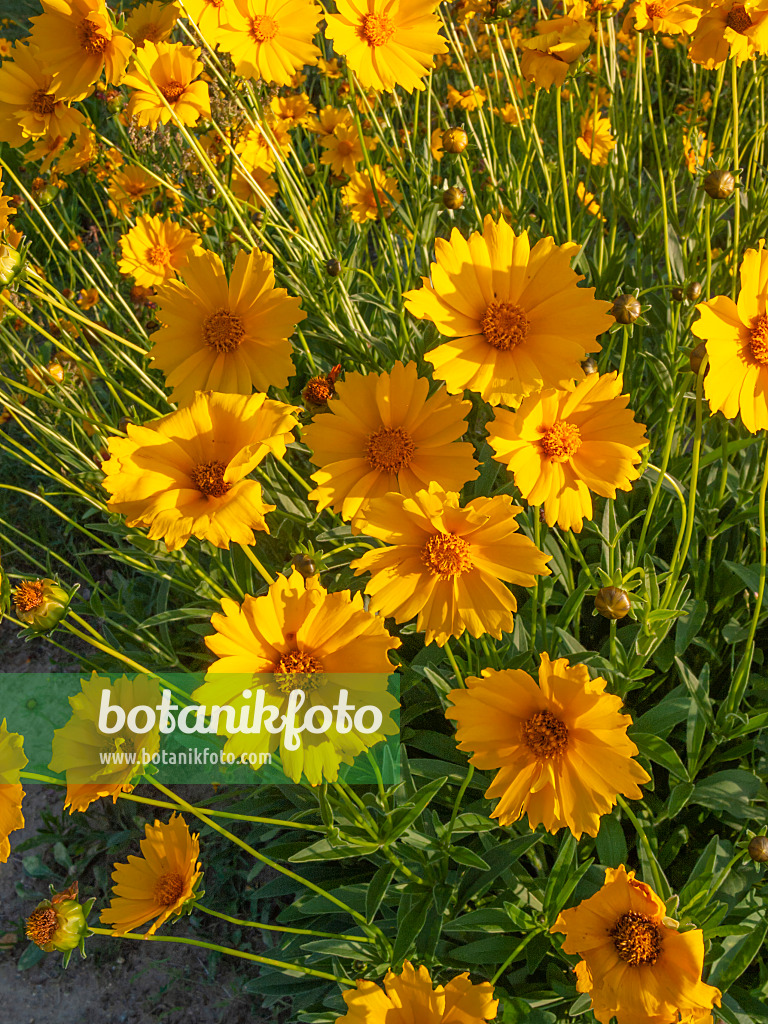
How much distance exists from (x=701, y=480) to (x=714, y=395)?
0.79m

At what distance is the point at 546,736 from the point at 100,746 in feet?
2.16

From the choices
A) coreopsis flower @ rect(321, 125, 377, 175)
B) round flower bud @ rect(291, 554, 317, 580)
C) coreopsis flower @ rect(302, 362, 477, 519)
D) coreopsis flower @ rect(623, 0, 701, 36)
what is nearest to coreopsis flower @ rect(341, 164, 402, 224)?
coreopsis flower @ rect(321, 125, 377, 175)

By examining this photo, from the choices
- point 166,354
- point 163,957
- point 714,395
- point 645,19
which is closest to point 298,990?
point 163,957

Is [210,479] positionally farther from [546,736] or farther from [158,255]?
[158,255]

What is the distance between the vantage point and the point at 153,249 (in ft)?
6.59

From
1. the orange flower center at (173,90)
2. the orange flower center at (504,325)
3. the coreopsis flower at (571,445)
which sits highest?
the orange flower center at (173,90)

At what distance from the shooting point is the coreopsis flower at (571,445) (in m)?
1.08

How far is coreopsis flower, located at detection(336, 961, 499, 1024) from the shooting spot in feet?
3.06

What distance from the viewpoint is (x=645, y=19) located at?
4.80ft

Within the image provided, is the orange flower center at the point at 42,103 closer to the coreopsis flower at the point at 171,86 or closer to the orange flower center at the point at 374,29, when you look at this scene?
the coreopsis flower at the point at 171,86

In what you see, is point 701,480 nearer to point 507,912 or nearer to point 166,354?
point 507,912

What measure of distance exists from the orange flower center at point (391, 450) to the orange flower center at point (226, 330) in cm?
27

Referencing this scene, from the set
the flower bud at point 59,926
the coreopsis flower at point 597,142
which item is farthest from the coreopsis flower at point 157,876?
the coreopsis flower at point 597,142

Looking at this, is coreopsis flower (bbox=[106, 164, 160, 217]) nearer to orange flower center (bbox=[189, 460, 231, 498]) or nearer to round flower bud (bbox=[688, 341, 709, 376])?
orange flower center (bbox=[189, 460, 231, 498])
